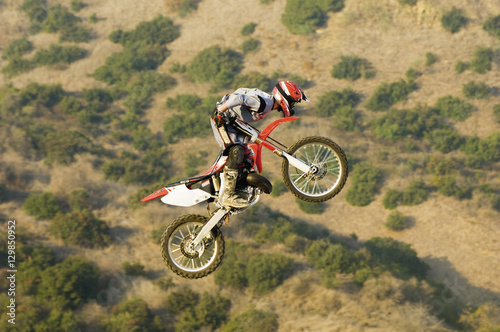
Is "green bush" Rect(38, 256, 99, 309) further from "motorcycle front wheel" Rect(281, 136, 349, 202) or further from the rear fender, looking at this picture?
"motorcycle front wheel" Rect(281, 136, 349, 202)

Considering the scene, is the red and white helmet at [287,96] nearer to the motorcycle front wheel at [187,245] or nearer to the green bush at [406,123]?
the motorcycle front wheel at [187,245]

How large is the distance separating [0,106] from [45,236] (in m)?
32.3

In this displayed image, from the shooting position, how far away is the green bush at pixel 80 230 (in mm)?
47312

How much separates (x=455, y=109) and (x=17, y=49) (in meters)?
69.7

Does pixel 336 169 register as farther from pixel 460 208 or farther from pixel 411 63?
pixel 411 63

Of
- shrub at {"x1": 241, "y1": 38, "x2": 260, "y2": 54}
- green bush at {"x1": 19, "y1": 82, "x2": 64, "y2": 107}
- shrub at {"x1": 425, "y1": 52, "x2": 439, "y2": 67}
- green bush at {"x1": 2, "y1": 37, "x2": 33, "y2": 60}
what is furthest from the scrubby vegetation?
green bush at {"x1": 2, "y1": 37, "x2": 33, "y2": 60}

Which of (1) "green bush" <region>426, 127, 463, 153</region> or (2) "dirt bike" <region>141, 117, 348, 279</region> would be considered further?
(1) "green bush" <region>426, 127, 463, 153</region>

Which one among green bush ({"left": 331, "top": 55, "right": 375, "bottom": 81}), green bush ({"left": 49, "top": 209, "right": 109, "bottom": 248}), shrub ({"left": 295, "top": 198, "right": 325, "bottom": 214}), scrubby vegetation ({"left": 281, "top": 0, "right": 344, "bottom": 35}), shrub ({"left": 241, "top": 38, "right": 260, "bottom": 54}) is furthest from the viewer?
scrubby vegetation ({"left": 281, "top": 0, "right": 344, "bottom": 35})

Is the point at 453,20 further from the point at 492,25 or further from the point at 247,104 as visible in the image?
the point at 247,104

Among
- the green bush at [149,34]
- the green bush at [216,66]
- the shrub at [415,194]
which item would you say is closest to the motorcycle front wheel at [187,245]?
the shrub at [415,194]

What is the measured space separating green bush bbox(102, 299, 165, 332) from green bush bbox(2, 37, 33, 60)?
2488 inches

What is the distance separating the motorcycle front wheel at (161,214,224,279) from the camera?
509 inches

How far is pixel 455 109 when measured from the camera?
243ft

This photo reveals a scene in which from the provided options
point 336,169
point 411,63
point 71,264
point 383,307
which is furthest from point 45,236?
point 411,63
